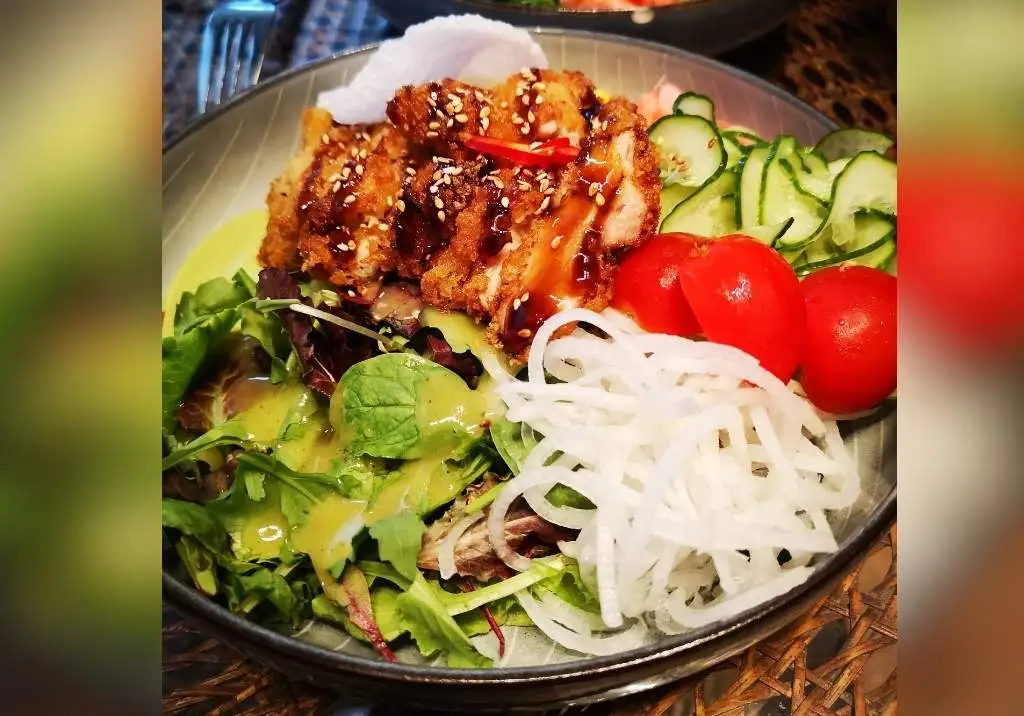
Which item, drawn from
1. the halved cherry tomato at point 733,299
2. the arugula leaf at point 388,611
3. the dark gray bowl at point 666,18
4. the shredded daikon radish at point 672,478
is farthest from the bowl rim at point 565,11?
the arugula leaf at point 388,611

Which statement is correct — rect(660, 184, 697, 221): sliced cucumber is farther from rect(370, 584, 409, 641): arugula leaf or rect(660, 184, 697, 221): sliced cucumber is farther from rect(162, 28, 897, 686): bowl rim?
rect(370, 584, 409, 641): arugula leaf

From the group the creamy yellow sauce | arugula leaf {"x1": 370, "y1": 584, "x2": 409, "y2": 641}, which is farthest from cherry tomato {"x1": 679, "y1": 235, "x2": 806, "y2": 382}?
the creamy yellow sauce

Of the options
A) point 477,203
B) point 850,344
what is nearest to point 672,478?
point 850,344
